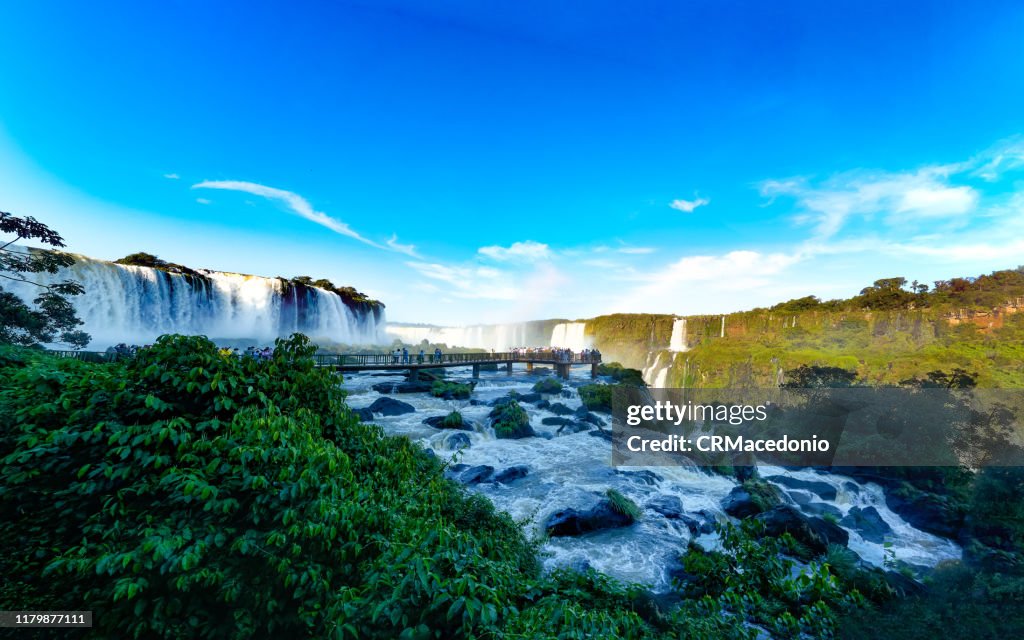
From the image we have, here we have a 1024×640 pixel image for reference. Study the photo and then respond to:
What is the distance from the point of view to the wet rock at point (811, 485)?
17625mm

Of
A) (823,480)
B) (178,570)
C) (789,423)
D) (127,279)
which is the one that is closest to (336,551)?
(178,570)

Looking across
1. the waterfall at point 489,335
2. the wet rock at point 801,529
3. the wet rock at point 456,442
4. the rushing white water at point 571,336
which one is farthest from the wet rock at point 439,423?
the rushing white water at point 571,336

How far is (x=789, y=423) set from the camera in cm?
2684

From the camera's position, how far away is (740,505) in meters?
13.9

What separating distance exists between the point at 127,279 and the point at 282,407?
41.5m

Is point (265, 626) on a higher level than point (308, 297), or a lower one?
lower

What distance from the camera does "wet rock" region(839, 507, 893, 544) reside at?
13930 mm

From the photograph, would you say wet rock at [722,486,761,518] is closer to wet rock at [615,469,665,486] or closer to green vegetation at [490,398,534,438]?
wet rock at [615,469,665,486]

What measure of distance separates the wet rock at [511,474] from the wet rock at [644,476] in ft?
13.7

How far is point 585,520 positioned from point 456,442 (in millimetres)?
8047

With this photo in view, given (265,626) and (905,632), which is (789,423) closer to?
(905,632)

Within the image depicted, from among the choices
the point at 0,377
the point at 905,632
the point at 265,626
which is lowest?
the point at 905,632

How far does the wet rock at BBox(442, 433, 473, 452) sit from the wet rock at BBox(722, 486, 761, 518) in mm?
10796

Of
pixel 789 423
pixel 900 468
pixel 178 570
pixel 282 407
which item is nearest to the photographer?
pixel 178 570
